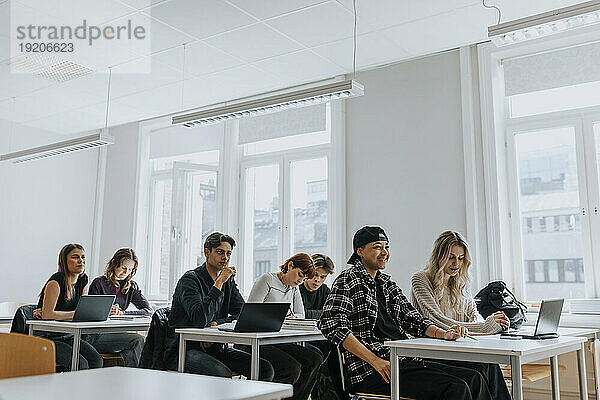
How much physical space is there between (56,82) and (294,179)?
8.33 ft

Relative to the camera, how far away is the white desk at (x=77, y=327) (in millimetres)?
3738

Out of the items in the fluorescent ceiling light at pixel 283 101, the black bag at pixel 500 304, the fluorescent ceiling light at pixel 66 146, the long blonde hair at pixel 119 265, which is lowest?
the black bag at pixel 500 304

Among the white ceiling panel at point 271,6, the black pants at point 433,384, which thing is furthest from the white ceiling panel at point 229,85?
the black pants at point 433,384

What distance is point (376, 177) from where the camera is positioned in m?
5.43

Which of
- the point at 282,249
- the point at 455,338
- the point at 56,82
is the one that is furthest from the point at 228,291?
the point at 56,82

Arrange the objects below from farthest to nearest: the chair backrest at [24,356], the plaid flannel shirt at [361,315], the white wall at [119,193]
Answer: the white wall at [119,193] < the plaid flannel shirt at [361,315] < the chair backrest at [24,356]

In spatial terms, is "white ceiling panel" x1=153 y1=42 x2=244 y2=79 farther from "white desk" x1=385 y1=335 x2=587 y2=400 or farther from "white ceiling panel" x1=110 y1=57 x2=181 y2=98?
"white desk" x1=385 y1=335 x2=587 y2=400

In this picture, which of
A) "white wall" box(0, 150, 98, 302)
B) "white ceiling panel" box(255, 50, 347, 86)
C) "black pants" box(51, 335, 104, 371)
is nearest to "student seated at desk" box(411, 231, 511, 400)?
Answer: "black pants" box(51, 335, 104, 371)

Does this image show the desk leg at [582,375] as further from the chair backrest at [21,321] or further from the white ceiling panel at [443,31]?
the chair backrest at [21,321]

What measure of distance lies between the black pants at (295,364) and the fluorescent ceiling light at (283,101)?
1.78m

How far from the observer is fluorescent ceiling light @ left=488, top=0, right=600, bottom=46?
125 inches

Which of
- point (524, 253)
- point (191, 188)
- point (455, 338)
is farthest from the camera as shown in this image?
point (191, 188)

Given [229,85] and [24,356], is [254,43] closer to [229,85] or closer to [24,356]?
[229,85]

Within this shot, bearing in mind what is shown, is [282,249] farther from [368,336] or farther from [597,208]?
[368,336]
